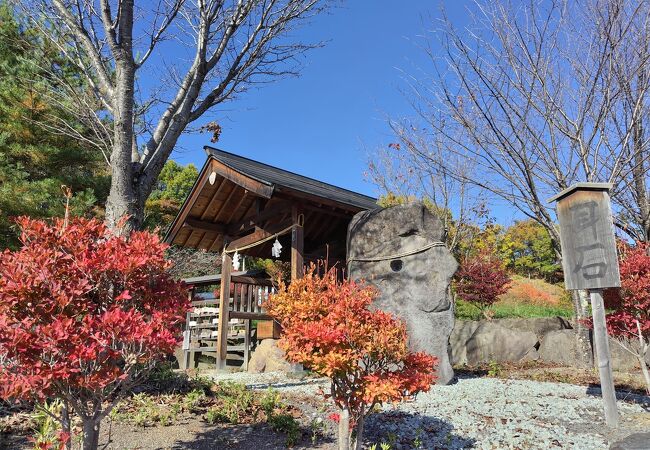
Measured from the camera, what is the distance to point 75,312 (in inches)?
111

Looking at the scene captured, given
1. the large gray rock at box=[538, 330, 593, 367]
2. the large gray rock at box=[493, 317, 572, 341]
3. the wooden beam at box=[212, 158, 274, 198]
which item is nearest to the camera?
the wooden beam at box=[212, 158, 274, 198]

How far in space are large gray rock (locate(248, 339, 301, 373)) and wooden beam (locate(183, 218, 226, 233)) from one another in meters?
2.79

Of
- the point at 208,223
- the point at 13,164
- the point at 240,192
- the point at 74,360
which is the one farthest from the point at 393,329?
Answer: the point at 13,164

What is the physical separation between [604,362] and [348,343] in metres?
3.11

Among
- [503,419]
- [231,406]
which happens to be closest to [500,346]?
[503,419]

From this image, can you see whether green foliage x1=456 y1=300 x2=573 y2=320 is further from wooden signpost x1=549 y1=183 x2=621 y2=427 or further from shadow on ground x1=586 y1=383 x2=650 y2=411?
wooden signpost x1=549 y1=183 x2=621 y2=427

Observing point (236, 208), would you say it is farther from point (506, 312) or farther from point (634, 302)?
point (506, 312)

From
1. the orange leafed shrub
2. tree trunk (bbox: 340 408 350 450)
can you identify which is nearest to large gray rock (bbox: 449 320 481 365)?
tree trunk (bbox: 340 408 350 450)

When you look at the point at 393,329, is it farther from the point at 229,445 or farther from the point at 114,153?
the point at 114,153

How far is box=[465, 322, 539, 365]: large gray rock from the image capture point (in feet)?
31.4

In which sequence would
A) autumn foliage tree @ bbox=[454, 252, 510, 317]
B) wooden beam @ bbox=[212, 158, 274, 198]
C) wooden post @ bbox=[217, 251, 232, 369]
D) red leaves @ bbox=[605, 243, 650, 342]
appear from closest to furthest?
red leaves @ bbox=[605, 243, 650, 342] → wooden beam @ bbox=[212, 158, 274, 198] → wooden post @ bbox=[217, 251, 232, 369] → autumn foliage tree @ bbox=[454, 252, 510, 317]

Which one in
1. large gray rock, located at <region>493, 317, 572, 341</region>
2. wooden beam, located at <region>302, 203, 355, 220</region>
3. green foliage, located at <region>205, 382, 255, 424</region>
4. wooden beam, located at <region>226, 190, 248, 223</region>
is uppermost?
wooden beam, located at <region>226, 190, 248, 223</region>

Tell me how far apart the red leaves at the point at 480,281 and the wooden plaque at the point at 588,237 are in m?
7.79

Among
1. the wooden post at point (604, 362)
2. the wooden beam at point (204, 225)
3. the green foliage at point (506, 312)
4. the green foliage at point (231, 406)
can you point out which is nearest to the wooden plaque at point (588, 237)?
the wooden post at point (604, 362)
